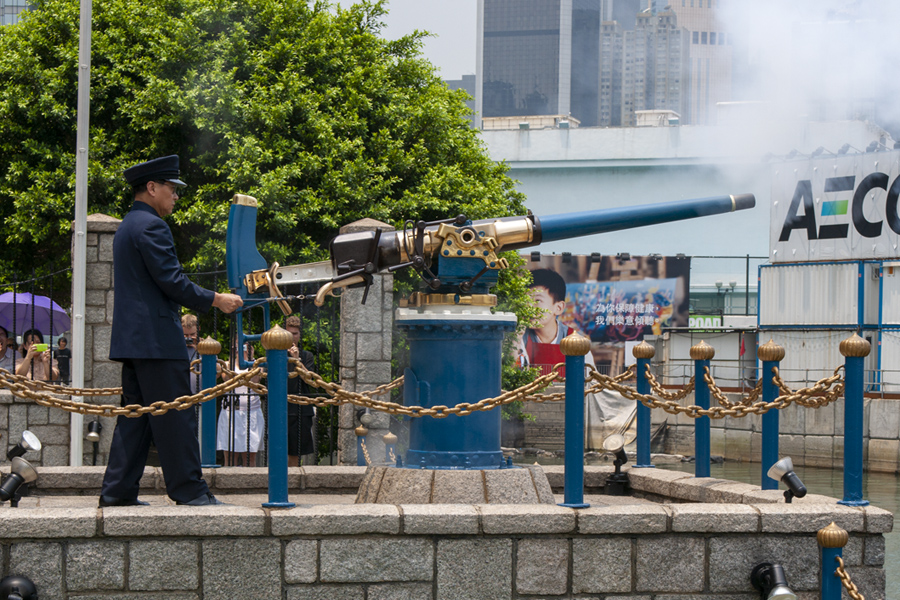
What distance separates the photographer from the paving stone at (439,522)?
511 cm

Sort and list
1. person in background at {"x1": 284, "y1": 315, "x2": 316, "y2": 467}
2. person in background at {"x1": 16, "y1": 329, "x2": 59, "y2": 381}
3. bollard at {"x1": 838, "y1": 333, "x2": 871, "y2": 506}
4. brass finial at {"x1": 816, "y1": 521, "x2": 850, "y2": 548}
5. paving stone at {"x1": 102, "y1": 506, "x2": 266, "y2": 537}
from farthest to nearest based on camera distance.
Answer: person in background at {"x1": 16, "y1": 329, "x2": 59, "y2": 381}, person in background at {"x1": 284, "y1": 315, "x2": 316, "y2": 467}, bollard at {"x1": 838, "y1": 333, "x2": 871, "y2": 506}, brass finial at {"x1": 816, "y1": 521, "x2": 850, "y2": 548}, paving stone at {"x1": 102, "y1": 506, "x2": 266, "y2": 537}

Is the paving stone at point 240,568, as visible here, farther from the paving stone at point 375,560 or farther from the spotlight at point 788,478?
the spotlight at point 788,478

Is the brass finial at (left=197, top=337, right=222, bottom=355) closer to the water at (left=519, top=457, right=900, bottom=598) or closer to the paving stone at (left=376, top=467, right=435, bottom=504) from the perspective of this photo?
the paving stone at (left=376, top=467, right=435, bottom=504)

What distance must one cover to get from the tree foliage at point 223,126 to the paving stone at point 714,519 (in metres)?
11.2

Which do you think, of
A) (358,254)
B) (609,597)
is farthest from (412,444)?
(609,597)

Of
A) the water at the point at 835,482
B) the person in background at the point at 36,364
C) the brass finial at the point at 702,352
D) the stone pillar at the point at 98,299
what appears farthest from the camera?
the water at the point at 835,482

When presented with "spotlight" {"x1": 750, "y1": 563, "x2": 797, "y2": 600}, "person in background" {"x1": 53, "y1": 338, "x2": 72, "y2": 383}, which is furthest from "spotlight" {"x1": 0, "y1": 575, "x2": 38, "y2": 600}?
"person in background" {"x1": 53, "y1": 338, "x2": 72, "y2": 383}

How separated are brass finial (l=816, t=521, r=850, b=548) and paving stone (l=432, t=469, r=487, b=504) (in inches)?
73.3

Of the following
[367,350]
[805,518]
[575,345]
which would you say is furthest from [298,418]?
[805,518]

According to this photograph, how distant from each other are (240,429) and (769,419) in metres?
5.73

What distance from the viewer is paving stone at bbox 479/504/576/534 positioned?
16.9 ft

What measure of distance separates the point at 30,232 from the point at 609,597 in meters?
13.8

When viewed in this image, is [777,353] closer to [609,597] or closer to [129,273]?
[609,597]

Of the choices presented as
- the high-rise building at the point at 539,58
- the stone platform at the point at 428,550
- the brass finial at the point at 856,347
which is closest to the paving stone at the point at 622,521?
the stone platform at the point at 428,550
